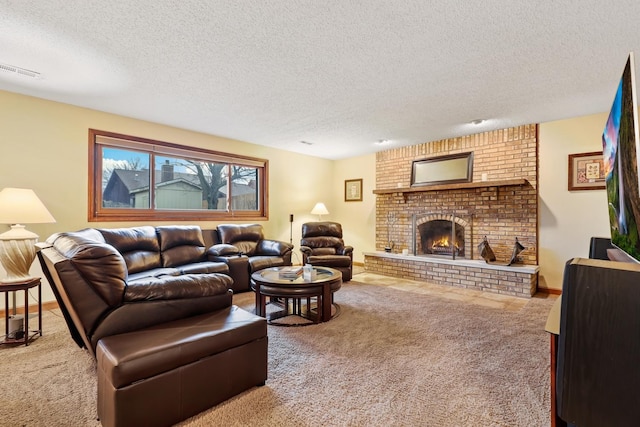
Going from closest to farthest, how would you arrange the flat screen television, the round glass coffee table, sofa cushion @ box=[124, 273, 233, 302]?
the flat screen television
sofa cushion @ box=[124, 273, 233, 302]
the round glass coffee table

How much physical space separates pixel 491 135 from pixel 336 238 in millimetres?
2992

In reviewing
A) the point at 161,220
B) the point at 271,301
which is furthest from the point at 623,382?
the point at 161,220

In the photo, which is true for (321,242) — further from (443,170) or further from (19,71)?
(19,71)

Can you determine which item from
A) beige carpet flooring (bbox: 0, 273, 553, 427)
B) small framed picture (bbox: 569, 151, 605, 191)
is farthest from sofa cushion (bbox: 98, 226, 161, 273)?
small framed picture (bbox: 569, 151, 605, 191)

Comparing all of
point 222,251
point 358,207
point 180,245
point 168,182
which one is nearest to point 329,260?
point 222,251

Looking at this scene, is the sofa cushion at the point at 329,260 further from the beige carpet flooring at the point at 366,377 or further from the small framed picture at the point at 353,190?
the small framed picture at the point at 353,190

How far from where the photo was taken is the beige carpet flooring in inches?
64.6

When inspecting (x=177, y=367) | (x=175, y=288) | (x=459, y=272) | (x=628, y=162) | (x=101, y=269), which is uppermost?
(x=628, y=162)

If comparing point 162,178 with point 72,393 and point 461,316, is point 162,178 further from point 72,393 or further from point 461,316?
point 461,316

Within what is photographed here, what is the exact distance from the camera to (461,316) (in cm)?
327

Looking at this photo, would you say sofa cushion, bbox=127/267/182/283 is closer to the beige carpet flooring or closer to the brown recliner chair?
the beige carpet flooring

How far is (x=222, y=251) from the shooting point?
169 inches

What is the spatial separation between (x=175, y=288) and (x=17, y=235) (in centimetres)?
204

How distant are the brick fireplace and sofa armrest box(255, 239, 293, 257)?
1864mm
